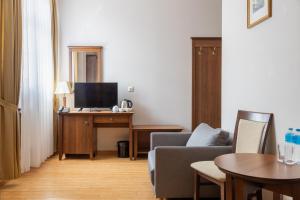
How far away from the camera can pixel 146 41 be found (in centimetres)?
530

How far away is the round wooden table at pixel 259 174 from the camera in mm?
1498

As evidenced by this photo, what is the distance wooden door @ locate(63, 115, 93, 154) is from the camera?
476 cm

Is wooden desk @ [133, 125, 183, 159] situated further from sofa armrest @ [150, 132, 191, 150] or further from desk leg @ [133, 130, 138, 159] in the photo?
sofa armrest @ [150, 132, 191, 150]

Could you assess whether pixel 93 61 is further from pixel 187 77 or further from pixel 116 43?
pixel 187 77

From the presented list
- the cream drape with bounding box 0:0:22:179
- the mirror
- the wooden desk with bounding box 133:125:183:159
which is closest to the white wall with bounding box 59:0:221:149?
the mirror

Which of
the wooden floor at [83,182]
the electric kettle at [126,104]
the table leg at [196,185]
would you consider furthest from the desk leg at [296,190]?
the electric kettle at [126,104]

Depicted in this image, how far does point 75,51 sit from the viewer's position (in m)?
5.27

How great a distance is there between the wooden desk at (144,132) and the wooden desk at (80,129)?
0.33 ft


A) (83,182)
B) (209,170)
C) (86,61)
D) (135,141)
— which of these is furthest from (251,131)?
(86,61)

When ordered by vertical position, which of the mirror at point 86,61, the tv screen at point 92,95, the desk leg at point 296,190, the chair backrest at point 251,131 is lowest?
the desk leg at point 296,190

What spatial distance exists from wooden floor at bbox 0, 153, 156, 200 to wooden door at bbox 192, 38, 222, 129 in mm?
1616

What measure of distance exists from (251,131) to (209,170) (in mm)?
504

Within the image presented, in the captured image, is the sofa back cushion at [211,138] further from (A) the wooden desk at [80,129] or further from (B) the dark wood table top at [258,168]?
(A) the wooden desk at [80,129]

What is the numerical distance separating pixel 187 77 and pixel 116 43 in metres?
1.50
